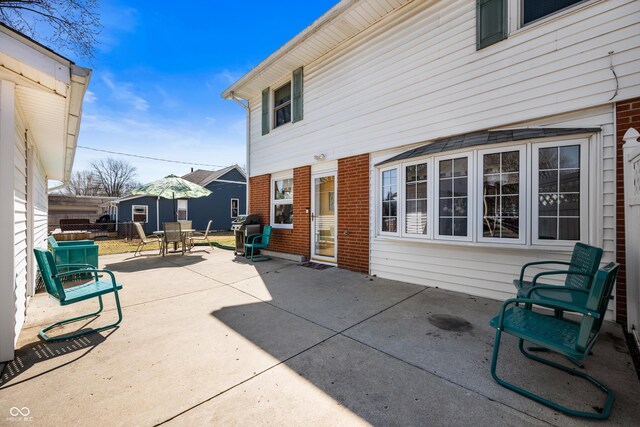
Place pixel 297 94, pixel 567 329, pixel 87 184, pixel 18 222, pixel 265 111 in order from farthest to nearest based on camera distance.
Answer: pixel 87 184
pixel 265 111
pixel 297 94
pixel 18 222
pixel 567 329

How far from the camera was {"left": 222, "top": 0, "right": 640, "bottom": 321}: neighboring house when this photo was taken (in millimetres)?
3293

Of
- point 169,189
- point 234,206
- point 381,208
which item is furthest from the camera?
point 234,206

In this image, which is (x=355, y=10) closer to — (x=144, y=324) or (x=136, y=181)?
(x=144, y=324)

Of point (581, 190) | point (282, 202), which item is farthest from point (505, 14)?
point (282, 202)

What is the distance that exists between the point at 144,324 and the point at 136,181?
4364 cm

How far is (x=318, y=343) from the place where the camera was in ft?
9.06

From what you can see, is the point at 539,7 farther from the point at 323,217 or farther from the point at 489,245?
the point at 323,217

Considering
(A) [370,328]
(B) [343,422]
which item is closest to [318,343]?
(A) [370,328]

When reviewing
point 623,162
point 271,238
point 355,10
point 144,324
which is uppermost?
point 355,10


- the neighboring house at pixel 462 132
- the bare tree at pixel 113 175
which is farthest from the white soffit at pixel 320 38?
the bare tree at pixel 113 175

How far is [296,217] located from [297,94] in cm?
341

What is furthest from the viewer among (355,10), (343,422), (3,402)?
(355,10)

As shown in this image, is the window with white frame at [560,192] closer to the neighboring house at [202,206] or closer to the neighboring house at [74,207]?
the neighboring house at [202,206]

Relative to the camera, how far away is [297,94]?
7121 mm
